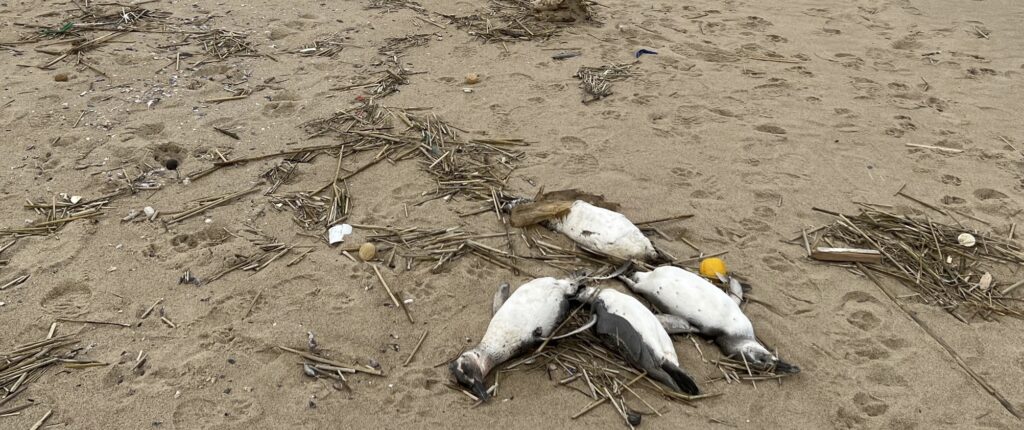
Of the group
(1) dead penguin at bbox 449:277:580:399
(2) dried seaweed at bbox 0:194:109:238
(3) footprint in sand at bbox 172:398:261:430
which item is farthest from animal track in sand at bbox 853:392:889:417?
(2) dried seaweed at bbox 0:194:109:238

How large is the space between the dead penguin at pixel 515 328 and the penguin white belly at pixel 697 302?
1.27 feet

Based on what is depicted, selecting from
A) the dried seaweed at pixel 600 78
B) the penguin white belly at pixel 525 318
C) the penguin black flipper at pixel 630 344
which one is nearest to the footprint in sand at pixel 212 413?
the penguin white belly at pixel 525 318

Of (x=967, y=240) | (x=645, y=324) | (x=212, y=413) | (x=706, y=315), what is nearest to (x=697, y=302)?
(x=706, y=315)

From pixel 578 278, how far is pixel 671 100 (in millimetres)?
2343

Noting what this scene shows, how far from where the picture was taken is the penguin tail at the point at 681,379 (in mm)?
2348

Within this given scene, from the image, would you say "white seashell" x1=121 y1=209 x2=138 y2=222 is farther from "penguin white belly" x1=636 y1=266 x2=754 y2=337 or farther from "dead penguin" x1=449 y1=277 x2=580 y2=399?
"penguin white belly" x1=636 y1=266 x2=754 y2=337

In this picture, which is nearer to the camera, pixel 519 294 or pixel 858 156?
pixel 519 294

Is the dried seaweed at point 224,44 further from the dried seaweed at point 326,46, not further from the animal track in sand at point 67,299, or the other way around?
the animal track in sand at point 67,299

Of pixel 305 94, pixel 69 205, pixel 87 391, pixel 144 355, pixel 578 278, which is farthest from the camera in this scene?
pixel 305 94

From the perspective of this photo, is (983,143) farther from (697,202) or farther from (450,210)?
(450,210)

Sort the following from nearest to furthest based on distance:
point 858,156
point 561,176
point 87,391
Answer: point 87,391
point 561,176
point 858,156

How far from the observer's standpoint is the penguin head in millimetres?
2355

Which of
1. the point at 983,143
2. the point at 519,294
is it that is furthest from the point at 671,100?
the point at 519,294

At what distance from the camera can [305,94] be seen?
4629 millimetres
